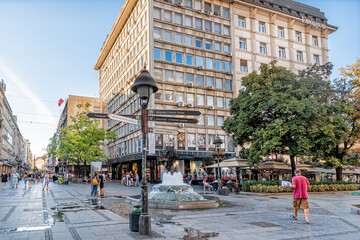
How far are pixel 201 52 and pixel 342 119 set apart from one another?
924 inches

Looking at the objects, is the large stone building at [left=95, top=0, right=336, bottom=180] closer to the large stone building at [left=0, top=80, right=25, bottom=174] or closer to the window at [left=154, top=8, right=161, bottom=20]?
the window at [left=154, top=8, right=161, bottom=20]

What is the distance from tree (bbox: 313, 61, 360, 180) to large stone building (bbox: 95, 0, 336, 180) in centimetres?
1708

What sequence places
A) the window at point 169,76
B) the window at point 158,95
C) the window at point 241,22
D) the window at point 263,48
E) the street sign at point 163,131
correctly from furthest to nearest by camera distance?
the window at point 263,48 < the window at point 241,22 < the window at point 169,76 < the window at point 158,95 < the street sign at point 163,131

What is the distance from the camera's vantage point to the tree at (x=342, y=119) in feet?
71.9

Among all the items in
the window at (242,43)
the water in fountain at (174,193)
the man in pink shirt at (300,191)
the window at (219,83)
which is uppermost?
the window at (242,43)

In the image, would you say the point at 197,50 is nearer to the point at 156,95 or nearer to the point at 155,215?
the point at 156,95

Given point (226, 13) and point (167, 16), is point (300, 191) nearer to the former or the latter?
point (167, 16)

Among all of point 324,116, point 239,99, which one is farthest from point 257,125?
point 324,116

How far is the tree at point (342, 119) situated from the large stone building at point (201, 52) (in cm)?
1708

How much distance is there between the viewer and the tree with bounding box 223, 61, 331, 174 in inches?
842

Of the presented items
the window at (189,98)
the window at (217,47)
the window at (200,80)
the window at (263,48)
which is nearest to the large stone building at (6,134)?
the window at (189,98)

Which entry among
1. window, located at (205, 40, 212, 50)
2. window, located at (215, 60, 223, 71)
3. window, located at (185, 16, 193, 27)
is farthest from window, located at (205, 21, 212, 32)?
window, located at (215, 60, 223, 71)

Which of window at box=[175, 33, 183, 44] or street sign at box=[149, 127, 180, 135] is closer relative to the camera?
street sign at box=[149, 127, 180, 135]

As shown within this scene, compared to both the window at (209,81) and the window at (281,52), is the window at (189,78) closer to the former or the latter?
the window at (209,81)
